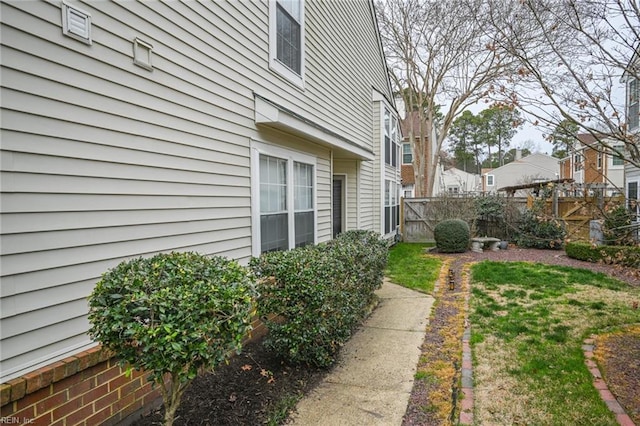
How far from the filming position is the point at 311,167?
656 cm

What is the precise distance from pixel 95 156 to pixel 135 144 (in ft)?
1.32

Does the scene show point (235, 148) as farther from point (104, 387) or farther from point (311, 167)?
point (104, 387)

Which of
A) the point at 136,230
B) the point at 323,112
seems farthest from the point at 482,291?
the point at 136,230

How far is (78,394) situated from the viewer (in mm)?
2535

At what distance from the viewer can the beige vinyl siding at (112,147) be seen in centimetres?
226

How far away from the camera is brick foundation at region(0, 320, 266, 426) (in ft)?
7.14

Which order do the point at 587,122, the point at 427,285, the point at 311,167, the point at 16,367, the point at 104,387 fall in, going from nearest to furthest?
the point at 16,367, the point at 104,387, the point at 587,122, the point at 311,167, the point at 427,285

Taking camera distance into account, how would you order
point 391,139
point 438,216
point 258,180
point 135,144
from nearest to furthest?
point 135,144 < point 258,180 < point 391,139 < point 438,216

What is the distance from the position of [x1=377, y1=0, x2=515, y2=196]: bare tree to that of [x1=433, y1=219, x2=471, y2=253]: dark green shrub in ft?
26.5

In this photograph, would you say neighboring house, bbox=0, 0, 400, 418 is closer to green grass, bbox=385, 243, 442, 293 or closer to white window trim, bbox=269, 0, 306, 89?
white window trim, bbox=269, 0, 306, 89

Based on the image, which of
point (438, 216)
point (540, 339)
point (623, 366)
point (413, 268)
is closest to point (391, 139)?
point (438, 216)

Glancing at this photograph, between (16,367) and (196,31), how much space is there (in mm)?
3267

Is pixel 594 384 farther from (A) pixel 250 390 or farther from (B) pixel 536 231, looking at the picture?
(B) pixel 536 231

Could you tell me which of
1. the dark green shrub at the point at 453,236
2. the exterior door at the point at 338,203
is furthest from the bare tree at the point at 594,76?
the dark green shrub at the point at 453,236
